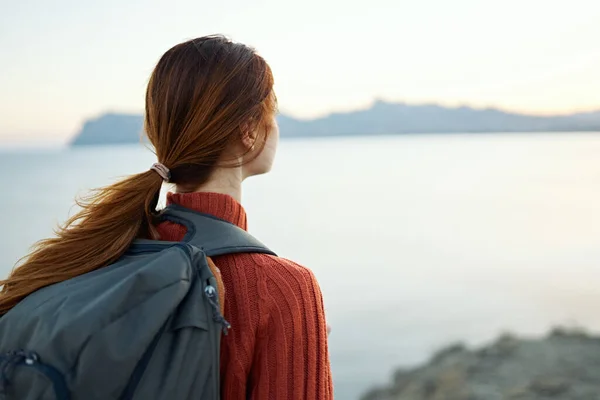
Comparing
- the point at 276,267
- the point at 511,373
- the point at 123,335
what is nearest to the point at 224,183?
the point at 276,267

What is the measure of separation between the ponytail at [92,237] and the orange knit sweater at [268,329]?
17 cm

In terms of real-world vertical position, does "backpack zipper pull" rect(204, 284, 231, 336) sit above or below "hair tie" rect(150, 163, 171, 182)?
below

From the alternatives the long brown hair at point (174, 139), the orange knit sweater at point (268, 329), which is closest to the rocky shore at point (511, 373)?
the orange knit sweater at point (268, 329)

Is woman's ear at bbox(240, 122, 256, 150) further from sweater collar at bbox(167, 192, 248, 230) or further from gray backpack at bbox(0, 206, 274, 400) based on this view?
gray backpack at bbox(0, 206, 274, 400)

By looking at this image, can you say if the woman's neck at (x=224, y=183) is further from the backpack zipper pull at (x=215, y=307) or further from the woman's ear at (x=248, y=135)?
the backpack zipper pull at (x=215, y=307)

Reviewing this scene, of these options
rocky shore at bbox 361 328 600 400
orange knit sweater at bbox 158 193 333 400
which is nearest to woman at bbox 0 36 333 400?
orange knit sweater at bbox 158 193 333 400

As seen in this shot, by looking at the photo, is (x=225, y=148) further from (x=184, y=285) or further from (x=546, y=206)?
(x=546, y=206)

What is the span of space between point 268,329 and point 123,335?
0.23 metres

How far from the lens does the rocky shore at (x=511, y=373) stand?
420 cm

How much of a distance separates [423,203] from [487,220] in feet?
14.2

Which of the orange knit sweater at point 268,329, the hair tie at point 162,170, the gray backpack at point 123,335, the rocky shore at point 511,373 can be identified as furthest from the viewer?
the rocky shore at point 511,373

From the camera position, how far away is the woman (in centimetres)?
95

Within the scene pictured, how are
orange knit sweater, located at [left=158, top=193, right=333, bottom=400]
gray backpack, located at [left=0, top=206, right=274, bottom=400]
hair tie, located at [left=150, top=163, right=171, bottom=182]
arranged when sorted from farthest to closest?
1. hair tie, located at [left=150, top=163, right=171, bottom=182]
2. orange knit sweater, located at [left=158, top=193, right=333, bottom=400]
3. gray backpack, located at [left=0, top=206, right=274, bottom=400]

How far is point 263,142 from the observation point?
1.08 metres
